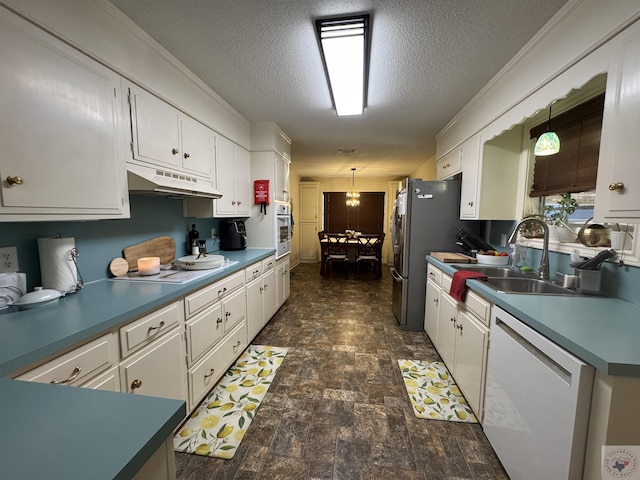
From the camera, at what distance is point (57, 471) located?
0.42 m

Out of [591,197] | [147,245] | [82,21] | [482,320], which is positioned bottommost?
[482,320]

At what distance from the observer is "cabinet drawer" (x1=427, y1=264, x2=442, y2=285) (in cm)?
239

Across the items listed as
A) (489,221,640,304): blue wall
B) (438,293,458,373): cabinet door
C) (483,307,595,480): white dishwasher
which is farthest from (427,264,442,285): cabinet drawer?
(483,307,595,480): white dishwasher

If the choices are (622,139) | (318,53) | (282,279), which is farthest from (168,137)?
(622,139)

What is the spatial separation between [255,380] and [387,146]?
363 cm

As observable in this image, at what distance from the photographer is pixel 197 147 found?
2172mm

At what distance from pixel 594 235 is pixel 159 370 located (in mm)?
2657

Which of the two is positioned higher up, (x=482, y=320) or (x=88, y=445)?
(x=88, y=445)

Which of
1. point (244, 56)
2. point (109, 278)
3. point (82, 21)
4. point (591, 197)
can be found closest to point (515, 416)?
point (591, 197)

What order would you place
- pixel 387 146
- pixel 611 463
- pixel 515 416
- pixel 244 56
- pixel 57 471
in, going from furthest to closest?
1. pixel 387 146
2. pixel 244 56
3. pixel 515 416
4. pixel 611 463
5. pixel 57 471

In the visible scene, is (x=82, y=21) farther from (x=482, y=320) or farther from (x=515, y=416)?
(x=515, y=416)

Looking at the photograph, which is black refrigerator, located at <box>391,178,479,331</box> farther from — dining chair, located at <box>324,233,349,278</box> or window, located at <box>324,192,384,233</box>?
window, located at <box>324,192,384,233</box>

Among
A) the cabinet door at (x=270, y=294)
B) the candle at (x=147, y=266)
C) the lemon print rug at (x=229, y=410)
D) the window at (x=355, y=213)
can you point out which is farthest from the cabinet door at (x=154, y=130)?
the window at (x=355, y=213)

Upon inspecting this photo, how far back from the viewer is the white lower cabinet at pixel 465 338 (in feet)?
5.11
